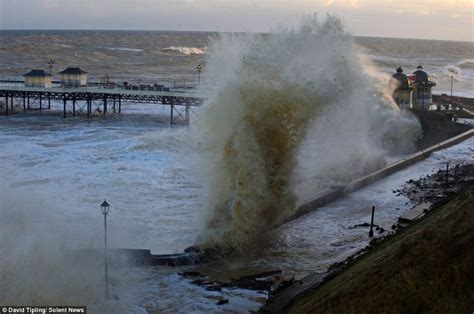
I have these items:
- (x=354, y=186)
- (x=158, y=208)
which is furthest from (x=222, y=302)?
(x=354, y=186)

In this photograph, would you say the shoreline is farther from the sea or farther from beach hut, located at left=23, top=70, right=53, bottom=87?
beach hut, located at left=23, top=70, right=53, bottom=87

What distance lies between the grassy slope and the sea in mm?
1668

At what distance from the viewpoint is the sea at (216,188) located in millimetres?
10555

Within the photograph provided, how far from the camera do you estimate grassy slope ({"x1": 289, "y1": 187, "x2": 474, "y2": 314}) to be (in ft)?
22.6

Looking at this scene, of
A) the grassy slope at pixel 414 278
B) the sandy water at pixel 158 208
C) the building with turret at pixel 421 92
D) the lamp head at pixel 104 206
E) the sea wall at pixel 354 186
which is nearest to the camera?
the grassy slope at pixel 414 278

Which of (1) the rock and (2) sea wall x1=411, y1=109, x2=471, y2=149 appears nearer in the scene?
(1) the rock

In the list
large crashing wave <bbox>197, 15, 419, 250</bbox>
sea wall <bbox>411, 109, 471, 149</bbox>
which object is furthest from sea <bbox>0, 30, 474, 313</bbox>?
sea wall <bbox>411, 109, 471, 149</bbox>

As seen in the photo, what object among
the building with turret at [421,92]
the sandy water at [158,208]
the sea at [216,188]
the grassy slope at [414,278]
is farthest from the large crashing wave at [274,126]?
the building with turret at [421,92]

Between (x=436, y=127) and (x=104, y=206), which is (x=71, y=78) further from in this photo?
(x=104, y=206)

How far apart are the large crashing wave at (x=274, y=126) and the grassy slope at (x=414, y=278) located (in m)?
4.11

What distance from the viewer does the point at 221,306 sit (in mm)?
9773

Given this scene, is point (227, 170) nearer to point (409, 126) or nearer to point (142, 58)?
point (409, 126)

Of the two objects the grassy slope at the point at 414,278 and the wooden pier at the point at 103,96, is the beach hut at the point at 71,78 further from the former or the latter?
the grassy slope at the point at 414,278

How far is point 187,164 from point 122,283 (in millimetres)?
10721
